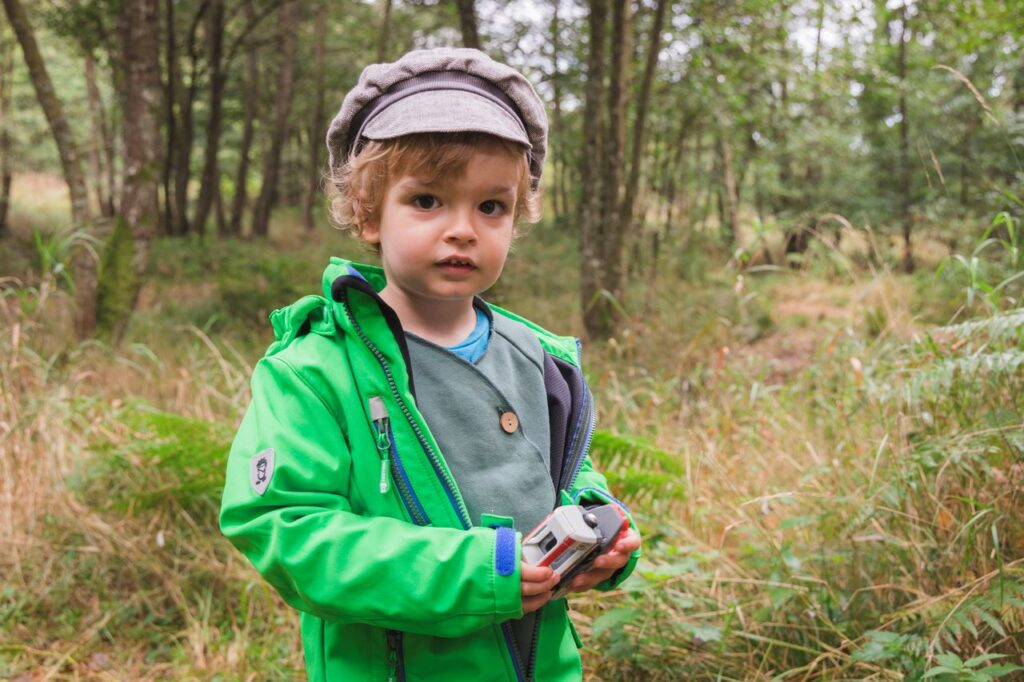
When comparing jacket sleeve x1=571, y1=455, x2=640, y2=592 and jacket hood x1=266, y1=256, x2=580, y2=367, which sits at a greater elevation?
jacket hood x1=266, y1=256, x2=580, y2=367

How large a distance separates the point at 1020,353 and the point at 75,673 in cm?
331

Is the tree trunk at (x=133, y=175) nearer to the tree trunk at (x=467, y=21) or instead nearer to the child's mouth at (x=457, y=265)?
the tree trunk at (x=467, y=21)

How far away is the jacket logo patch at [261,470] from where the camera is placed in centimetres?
134

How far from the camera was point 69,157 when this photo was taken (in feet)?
25.0

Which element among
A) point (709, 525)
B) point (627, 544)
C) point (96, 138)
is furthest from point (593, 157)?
point (96, 138)

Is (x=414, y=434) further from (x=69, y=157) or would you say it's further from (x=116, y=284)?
(x=69, y=157)

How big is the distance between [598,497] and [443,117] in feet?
2.68

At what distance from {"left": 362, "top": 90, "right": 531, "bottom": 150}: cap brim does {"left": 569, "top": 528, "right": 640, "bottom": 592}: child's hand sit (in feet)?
2.43

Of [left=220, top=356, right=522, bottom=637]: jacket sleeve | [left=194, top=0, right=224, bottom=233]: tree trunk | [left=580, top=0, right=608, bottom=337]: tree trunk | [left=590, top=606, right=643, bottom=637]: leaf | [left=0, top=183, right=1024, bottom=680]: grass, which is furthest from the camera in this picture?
[left=194, top=0, right=224, bottom=233]: tree trunk

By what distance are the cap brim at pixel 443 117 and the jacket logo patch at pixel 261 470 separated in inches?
22.9

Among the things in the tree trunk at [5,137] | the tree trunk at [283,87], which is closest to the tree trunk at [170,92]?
the tree trunk at [283,87]

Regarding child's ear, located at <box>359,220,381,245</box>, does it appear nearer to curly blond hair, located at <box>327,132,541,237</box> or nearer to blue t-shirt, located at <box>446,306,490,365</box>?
curly blond hair, located at <box>327,132,541,237</box>

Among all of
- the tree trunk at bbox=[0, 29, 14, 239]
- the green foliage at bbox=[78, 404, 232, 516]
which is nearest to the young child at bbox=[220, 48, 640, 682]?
the green foliage at bbox=[78, 404, 232, 516]

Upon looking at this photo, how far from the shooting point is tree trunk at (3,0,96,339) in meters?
6.25
